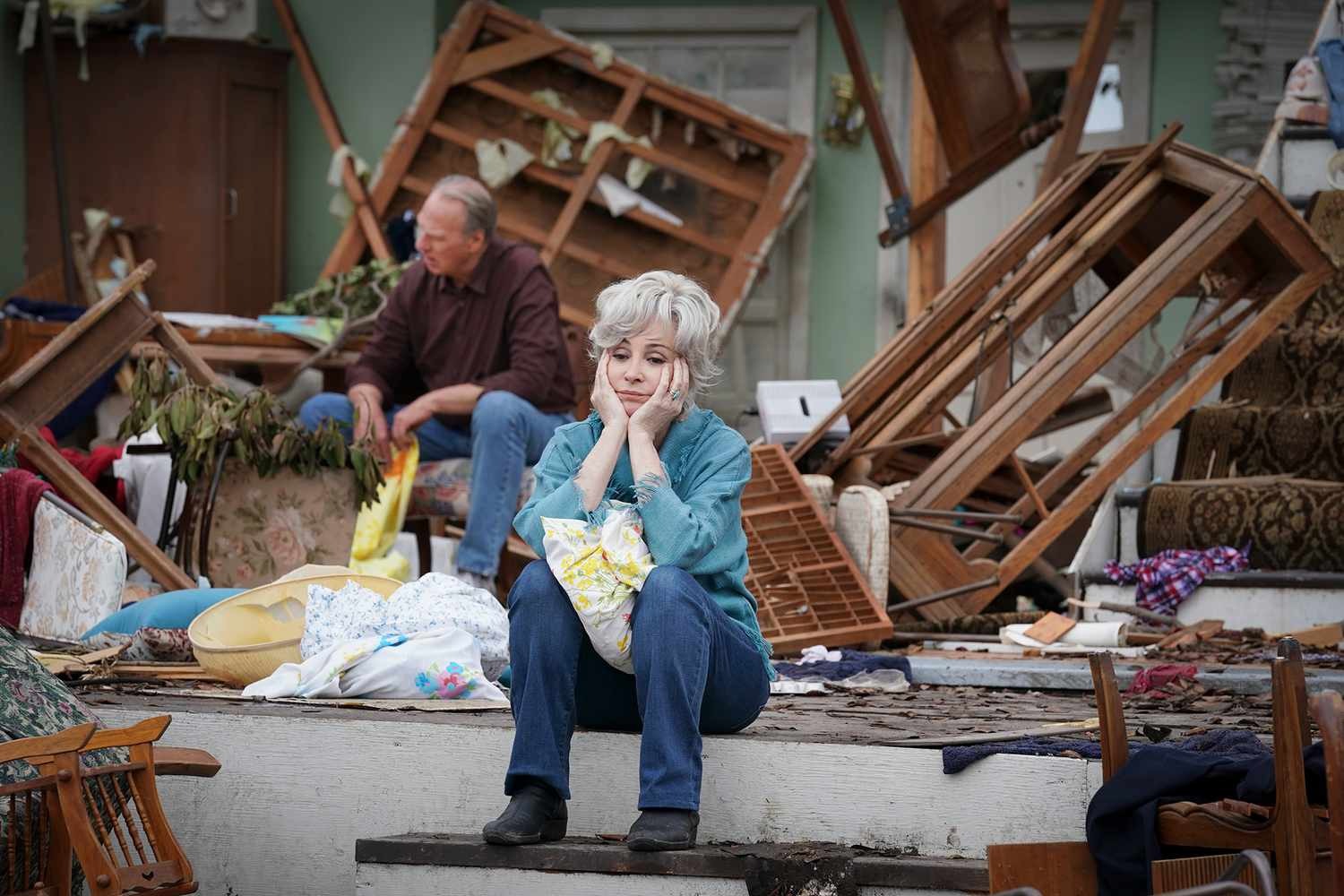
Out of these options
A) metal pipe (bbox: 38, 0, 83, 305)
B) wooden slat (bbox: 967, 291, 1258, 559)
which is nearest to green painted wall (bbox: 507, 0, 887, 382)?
wooden slat (bbox: 967, 291, 1258, 559)

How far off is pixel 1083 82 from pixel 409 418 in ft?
10.6

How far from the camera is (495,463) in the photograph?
5426mm

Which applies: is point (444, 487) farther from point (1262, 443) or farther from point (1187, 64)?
point (1187, 64)

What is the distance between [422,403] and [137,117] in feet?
12.7

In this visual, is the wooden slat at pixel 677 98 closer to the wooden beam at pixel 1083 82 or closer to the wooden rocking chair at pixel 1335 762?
the wooden beam at pixel 1083 82

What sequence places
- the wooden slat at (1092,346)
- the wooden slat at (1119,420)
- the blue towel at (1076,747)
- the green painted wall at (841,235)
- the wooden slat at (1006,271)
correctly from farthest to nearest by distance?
1. the green painted wall at (841,235)
2. the wooden slat at (1006,271)
3. the wooden slat at (1119,420)
4. the wooden slat at (1092,346)
5. the blue towel at (1076,747)

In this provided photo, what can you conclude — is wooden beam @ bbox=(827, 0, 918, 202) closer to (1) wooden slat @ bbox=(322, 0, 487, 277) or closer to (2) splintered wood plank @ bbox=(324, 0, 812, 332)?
(2) splintered wood plank @ bbox=(324, 0, 812, 332)

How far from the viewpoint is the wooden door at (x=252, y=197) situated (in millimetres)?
8664

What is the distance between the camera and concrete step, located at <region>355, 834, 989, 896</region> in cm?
288

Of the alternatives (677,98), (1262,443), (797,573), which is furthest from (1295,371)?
(677,98)

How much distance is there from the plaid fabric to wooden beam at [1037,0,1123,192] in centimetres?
206

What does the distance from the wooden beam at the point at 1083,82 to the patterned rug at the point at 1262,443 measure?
4.32ft

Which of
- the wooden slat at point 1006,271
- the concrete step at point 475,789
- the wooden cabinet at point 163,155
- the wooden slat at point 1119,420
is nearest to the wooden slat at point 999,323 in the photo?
the wooden slat at point 1006,271

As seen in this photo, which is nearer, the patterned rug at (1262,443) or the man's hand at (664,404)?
the man's hand at (664,404)
